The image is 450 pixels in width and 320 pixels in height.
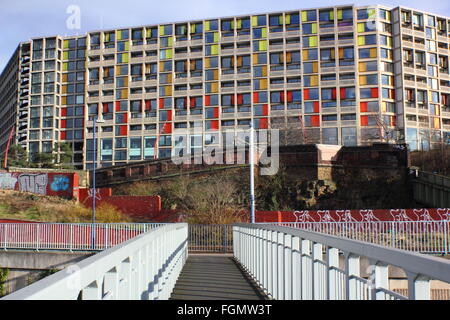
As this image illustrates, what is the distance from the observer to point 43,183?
48.2m

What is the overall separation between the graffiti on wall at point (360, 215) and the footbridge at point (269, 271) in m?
12.6

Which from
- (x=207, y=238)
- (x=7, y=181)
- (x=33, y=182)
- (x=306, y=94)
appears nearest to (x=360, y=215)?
(x=207, y=238)

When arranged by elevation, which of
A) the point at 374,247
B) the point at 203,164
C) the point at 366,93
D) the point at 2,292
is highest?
the point at 366,93

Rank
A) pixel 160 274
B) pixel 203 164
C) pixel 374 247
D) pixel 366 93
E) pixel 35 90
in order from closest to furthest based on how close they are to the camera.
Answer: pixel 374 247 < pixel 160 274 < pixel 203 164 < pixel 366 93 < pixel 35 90

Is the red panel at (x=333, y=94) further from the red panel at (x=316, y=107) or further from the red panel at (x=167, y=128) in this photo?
the red panel at (x=167, y=128)

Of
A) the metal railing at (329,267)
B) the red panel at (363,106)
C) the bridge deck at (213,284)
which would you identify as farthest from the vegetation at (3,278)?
the red panel at (363,106)

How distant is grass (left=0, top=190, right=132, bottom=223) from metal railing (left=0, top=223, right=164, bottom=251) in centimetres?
1307

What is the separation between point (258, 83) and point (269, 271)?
67155 mm

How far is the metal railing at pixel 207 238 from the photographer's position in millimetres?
23234

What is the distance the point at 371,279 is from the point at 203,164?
44783 mm

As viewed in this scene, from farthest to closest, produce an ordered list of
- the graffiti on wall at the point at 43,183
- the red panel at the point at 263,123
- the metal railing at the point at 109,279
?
the red panel at the point at 263,123 < the graffiti on wall at the point at 43,183 < the metal railing at the point at 109,279

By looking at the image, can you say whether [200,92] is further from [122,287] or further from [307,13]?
[122,287]

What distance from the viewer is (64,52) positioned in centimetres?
8506

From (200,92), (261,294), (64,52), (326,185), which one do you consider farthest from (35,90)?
(261,294)
